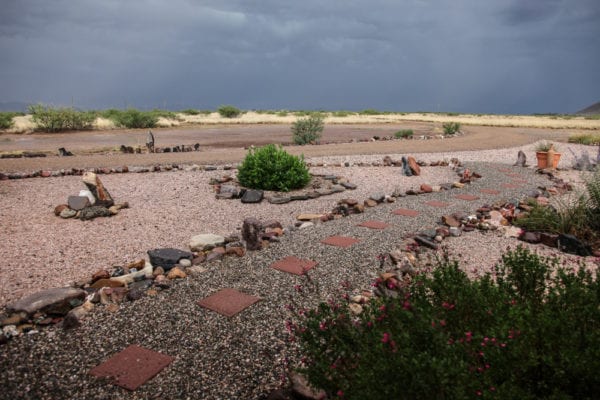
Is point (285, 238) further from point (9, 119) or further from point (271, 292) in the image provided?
point (9, 119)

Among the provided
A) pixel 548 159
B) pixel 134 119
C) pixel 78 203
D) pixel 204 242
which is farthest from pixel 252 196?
pixel 134 119

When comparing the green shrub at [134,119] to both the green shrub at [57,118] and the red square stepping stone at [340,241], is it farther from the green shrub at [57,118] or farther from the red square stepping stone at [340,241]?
the red square stepping stone at [340,241]

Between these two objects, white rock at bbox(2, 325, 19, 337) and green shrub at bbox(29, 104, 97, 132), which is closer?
white rock at bbox(2, 325, 19, 337)

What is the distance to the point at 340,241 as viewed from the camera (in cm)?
501

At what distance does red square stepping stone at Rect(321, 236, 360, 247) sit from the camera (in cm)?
489

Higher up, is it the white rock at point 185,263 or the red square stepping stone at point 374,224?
the red square stepping stone at point 374,224

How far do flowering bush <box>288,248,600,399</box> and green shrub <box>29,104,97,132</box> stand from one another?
3319 centimetres

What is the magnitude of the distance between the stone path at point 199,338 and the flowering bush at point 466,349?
0.77m

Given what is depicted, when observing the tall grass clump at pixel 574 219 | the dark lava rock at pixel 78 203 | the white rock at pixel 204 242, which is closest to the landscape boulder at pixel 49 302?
the white rock at pixel 204 242

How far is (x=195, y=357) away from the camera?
A: 9.20 feet

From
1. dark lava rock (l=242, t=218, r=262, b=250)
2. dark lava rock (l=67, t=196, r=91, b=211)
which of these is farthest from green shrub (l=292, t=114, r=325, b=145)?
dark lava rock (l=242, t=218, r=262, b=250)

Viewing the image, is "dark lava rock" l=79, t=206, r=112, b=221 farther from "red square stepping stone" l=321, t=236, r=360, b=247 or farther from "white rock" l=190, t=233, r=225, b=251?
"red square stepping stone" l=321, t=236, r=360, b=247

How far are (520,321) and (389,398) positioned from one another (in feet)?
2.26

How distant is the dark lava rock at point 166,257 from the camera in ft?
14.5
